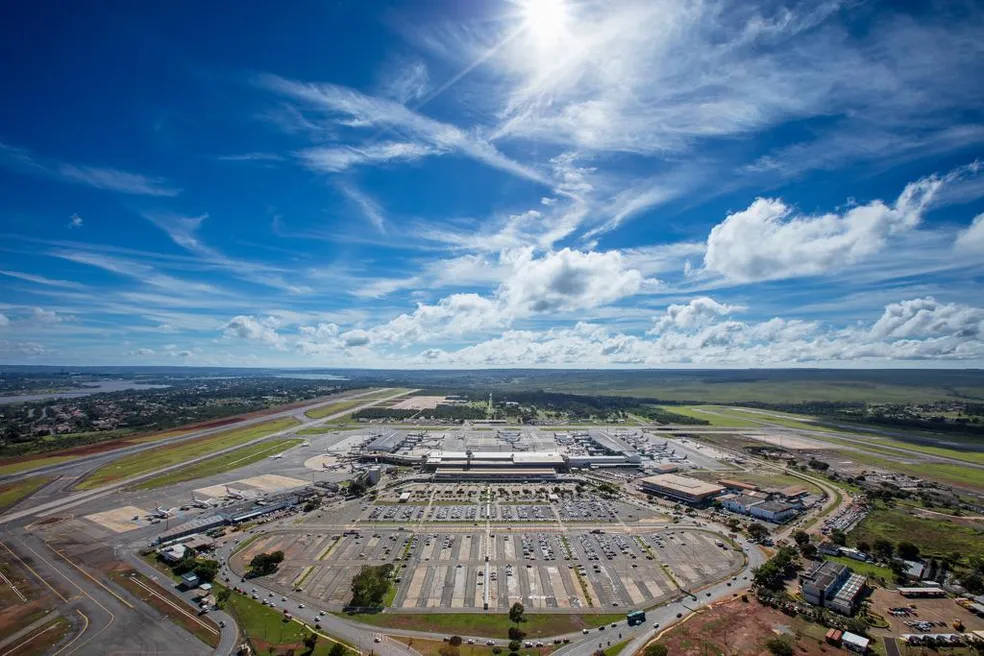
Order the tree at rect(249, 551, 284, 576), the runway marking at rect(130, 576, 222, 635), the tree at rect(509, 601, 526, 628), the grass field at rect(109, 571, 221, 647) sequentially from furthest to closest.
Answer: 1. the tree at rect(249, 551, 284, 576)
2. the tree at rect(509, 601, 526, 628)
3. the runway marking at rect(130, 576, 222, 635)
4. the grass field at rect(109, 571, 221, 647)

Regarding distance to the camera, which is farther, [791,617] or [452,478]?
[452,478]

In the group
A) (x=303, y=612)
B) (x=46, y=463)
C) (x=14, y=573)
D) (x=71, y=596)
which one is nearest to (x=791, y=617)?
(x=303, y=612)

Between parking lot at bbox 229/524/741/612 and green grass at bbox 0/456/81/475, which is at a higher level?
green grass at bbox 0/456/81/475

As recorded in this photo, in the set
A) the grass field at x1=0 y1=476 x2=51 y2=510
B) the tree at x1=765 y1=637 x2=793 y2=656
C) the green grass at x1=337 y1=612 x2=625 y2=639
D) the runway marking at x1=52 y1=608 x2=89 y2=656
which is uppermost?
the grass field at x1=0 y1=476 x2=51 y2=510

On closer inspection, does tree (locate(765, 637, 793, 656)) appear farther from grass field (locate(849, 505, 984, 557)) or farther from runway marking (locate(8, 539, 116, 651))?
runway marking (locate(8, 539, 116, 651))

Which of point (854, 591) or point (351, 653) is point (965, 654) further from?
point (351, 653)

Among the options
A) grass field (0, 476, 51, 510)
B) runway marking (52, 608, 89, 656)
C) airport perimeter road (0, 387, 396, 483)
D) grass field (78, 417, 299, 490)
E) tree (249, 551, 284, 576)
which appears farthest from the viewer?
airport perimeter road (0, 387, 396, 483)

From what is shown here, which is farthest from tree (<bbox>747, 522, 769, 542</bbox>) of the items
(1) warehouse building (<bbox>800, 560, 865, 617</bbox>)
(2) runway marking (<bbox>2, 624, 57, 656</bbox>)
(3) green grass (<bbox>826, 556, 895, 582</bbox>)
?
(2) runway marking (<bbox>2, 624, 57, 656</bbox>)

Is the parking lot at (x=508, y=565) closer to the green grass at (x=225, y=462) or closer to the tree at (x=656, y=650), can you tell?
the tree at (x=656, y=650)
